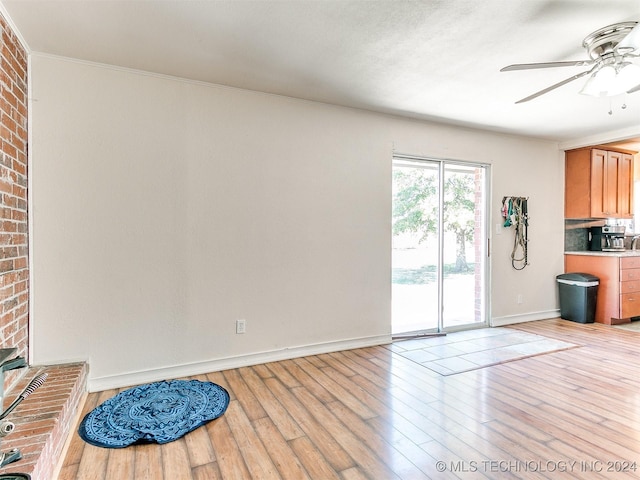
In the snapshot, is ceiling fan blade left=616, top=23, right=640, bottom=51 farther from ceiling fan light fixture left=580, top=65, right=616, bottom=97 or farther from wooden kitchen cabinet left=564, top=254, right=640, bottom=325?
wooden kitchen cabinet left=564, top=254, right=640, bottom=325

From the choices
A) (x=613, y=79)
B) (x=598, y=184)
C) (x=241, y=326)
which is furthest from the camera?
(x=598, y=184)

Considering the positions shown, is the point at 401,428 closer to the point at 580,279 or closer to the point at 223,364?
the point at 223,364

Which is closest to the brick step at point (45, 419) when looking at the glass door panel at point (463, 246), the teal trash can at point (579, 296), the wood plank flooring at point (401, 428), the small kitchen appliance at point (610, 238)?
the wood plank flooring at point (401, 428)

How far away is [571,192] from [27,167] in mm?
6396

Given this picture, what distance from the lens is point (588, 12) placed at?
6.67 ft

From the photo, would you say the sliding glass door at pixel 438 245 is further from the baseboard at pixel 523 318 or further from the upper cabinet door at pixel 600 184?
the upper cabinet door at pixel 600 184

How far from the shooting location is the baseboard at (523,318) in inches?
186

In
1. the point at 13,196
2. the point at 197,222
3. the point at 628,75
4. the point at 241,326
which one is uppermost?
the point at 628,75

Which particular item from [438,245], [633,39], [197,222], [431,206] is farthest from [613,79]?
[197,222]

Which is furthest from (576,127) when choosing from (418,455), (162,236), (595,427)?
(162,236)

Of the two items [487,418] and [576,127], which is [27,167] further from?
[576,127]

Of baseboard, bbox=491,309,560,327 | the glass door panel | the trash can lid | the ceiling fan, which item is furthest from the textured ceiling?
baseboard, bbox=491,309,560,327

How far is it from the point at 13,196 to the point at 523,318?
18.6 ft

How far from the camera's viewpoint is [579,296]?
191 inches
